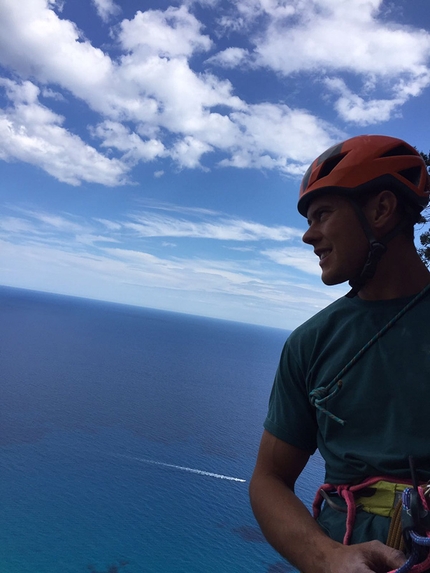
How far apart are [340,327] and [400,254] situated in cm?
63

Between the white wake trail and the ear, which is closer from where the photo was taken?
the ear

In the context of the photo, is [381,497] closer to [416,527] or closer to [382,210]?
[416,527]

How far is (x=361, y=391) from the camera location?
2.40 meters

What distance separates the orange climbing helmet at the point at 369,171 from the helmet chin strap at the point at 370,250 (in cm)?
16

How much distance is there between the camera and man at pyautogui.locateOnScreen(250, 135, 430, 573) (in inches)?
87.1

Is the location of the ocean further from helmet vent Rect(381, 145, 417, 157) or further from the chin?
helmet vent Rect(381, 145, 417, 157)

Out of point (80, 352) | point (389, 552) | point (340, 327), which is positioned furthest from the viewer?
point (80, 352)

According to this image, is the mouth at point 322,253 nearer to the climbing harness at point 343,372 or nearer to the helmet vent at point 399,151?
the climbing harness at point 343,372

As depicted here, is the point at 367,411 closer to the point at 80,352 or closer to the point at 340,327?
the point at 340,327

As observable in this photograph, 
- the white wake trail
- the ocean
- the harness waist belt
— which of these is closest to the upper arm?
the harness waist belt

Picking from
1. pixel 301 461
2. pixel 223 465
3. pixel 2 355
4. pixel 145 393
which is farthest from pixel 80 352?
pixel 301 461

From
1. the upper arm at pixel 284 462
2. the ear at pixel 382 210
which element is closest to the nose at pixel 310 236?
the ear at pixel 382 210

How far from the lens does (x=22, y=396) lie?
81312mm

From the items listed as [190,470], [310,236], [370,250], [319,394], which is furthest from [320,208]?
[190,470]
